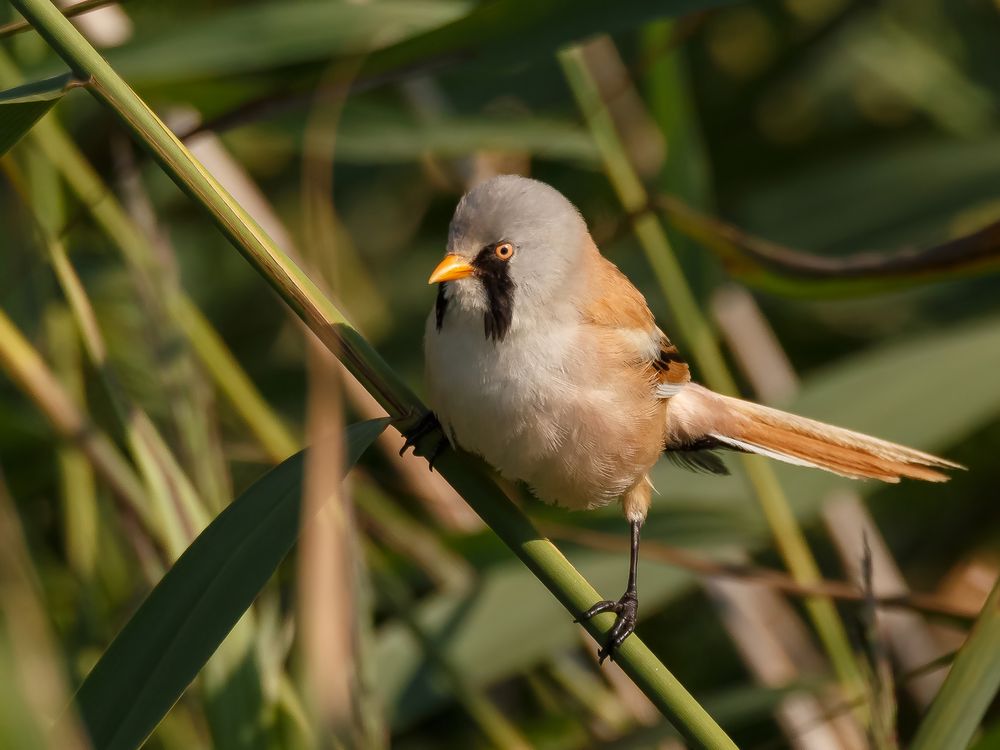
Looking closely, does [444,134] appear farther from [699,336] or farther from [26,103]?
[26,103]

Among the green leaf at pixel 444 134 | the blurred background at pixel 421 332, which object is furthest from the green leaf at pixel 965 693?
the green leaf at pixel 444 134

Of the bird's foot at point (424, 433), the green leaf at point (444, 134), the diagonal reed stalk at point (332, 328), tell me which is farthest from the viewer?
the green leaf at point (444, 134)

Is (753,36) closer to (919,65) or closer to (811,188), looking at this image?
(919,65)

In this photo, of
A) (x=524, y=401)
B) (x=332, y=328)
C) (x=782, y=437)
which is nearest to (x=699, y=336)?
(x=782, y=437)

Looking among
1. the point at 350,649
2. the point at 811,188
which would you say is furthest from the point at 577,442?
the point at 811,188

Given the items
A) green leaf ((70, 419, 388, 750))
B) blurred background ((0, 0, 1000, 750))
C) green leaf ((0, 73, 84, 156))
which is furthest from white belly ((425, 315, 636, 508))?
green leaf ((0, 73, 84, 156))

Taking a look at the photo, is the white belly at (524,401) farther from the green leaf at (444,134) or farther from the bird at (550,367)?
the green leaf at (444,134)

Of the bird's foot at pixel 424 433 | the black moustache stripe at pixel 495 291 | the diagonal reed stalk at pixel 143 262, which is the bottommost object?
the bird's foot at pixel 424 433

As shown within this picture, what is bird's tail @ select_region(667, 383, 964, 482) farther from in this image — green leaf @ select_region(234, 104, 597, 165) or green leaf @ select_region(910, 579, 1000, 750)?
green leaf @ select_region(910, 579, 1000, 750)
